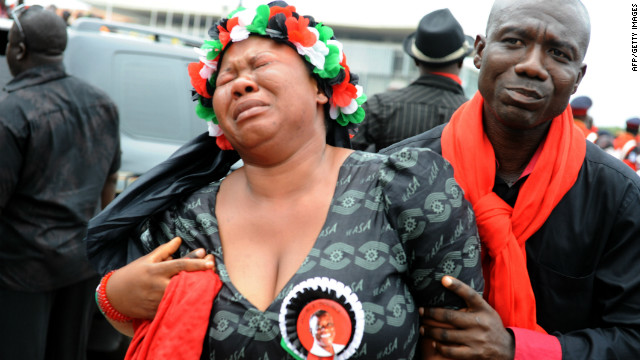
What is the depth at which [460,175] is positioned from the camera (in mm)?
2283

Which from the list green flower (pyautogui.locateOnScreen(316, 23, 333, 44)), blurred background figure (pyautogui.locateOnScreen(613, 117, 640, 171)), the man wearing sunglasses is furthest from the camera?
blurred background figure (pyautogui.locateOnScreen(613, 117, 640, 171))

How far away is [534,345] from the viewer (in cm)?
206

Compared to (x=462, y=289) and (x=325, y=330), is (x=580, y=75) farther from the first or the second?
(x=325, y=330)

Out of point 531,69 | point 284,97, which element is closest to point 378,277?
point 284,97

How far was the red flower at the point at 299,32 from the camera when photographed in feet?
6.96

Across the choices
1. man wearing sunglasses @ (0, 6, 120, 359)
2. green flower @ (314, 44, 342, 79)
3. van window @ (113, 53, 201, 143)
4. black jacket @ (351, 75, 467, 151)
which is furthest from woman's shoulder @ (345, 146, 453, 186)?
van window @ (113, 53, 201, 143)

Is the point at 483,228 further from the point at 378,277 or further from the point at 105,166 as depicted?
the point at 105,166

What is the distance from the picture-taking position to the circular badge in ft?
6.17

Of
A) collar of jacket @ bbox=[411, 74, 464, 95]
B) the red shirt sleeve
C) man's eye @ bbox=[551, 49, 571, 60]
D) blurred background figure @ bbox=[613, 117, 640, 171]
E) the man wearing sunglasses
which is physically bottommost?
blurred background figure @ bbox=[613, 117, 640, 171]

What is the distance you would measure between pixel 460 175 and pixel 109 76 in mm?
3485

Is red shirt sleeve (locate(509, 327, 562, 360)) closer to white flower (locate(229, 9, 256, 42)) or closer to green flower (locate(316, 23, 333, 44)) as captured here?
green flower (locate(316, 23, 333, 44))

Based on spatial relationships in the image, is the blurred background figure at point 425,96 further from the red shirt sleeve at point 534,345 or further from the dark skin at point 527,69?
the red shirt sleeve at point 534,345

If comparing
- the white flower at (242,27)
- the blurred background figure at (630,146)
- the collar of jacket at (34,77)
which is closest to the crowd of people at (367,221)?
the white flower at (242,27)

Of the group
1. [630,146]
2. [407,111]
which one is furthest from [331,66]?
[630,146]
